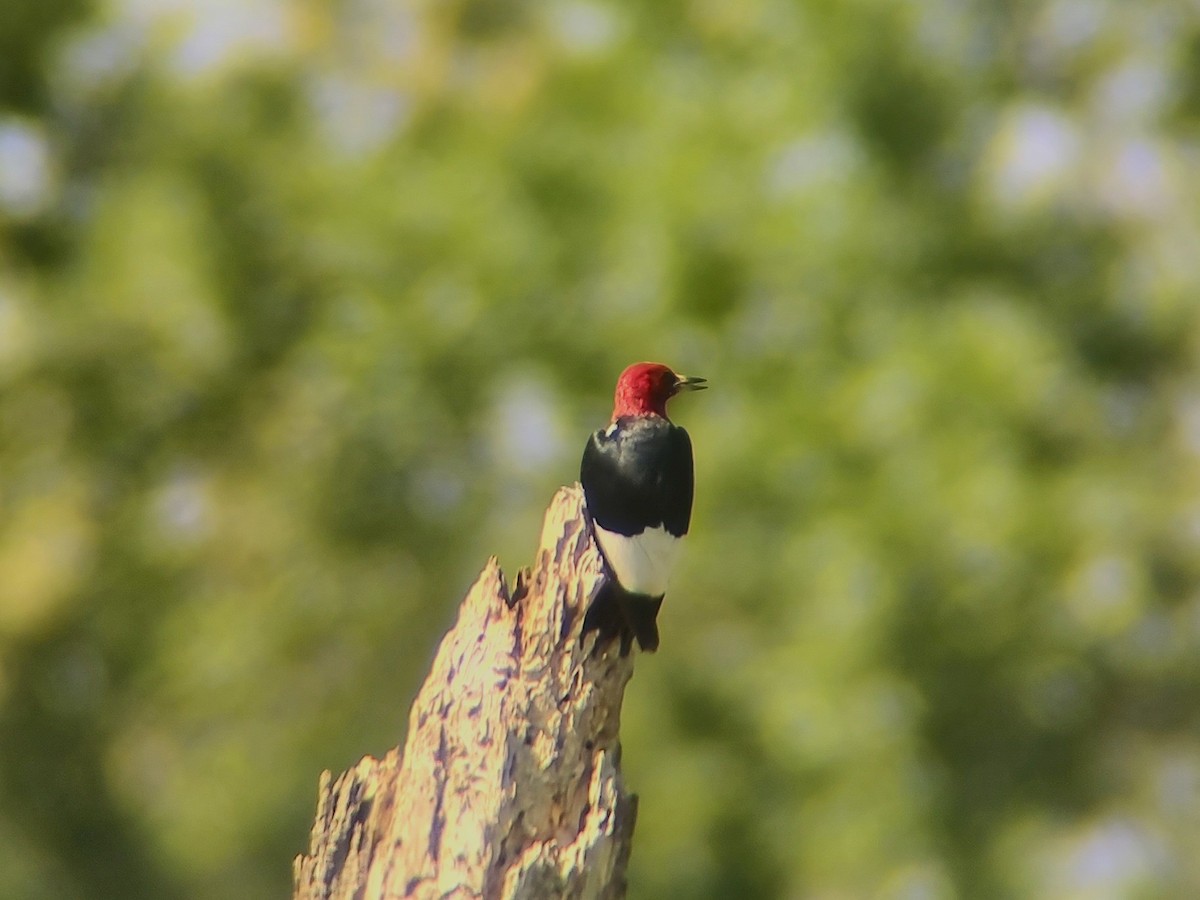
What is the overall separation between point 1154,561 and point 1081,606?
0.67 m

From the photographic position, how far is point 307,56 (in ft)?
64.4

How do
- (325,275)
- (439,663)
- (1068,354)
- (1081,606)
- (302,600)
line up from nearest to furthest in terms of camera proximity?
1. (439,663)
2. (1081,606)
3. (1068,354)
4. (302,600)
5. (325,275)

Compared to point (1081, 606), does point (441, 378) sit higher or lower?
higher

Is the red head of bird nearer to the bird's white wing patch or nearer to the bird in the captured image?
the bird

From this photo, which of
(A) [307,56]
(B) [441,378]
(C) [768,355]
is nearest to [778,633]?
(C) [768,355]

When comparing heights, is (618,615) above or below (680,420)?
below

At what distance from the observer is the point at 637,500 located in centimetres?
503

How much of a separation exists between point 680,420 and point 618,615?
1269 centimetres

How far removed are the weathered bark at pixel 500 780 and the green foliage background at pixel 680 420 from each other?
10.4m

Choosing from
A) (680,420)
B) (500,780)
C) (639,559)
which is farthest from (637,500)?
(680,420)

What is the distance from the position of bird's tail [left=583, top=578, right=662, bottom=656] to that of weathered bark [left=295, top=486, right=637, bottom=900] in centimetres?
3

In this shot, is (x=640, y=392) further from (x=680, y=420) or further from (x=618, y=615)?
(x=680, y=420)

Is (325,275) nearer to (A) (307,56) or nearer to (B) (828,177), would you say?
(A) (307,56)

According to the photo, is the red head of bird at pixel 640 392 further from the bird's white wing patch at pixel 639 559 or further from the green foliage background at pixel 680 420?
the green foliage background at pixel 680 420
